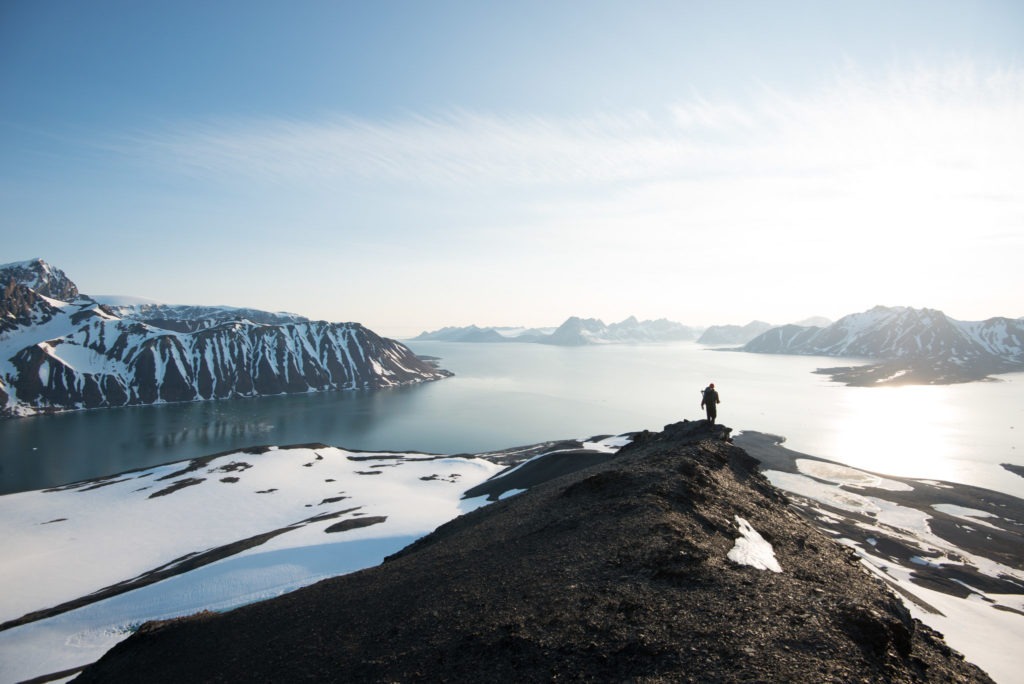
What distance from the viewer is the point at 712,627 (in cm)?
1045

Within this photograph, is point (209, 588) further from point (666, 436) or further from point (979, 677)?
point (979, 677)

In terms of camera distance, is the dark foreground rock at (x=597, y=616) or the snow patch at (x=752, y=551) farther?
the snow patch at (x=752, y=551)

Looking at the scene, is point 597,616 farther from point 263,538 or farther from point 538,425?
point 538,425

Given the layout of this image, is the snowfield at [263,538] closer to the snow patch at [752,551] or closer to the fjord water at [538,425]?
the snow patch at [752,551]

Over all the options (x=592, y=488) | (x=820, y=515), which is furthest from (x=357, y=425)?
(x=592, y=488)

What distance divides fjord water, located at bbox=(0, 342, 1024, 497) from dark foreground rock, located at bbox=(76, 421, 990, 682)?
8619 cm

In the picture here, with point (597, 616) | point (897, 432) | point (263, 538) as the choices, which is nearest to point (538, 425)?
point (897, 432)

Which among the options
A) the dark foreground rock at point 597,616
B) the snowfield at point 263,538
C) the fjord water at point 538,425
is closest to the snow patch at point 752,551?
the snowfield at point 263,538

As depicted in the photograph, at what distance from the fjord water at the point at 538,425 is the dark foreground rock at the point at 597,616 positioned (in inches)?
3393

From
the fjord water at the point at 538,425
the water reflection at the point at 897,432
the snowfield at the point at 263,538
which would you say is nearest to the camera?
the snowfield at the point at 263,538

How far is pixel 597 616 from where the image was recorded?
11500mm

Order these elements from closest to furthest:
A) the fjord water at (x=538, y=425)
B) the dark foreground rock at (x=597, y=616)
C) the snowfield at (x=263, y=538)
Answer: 1. the dark foreground rock at (x=597, y=616)
2. the snowfield at (x=263, y=538)
3. the fjord water at (x=538, y=425)

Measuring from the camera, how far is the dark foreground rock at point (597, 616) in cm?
974

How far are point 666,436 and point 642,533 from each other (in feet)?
59.5
